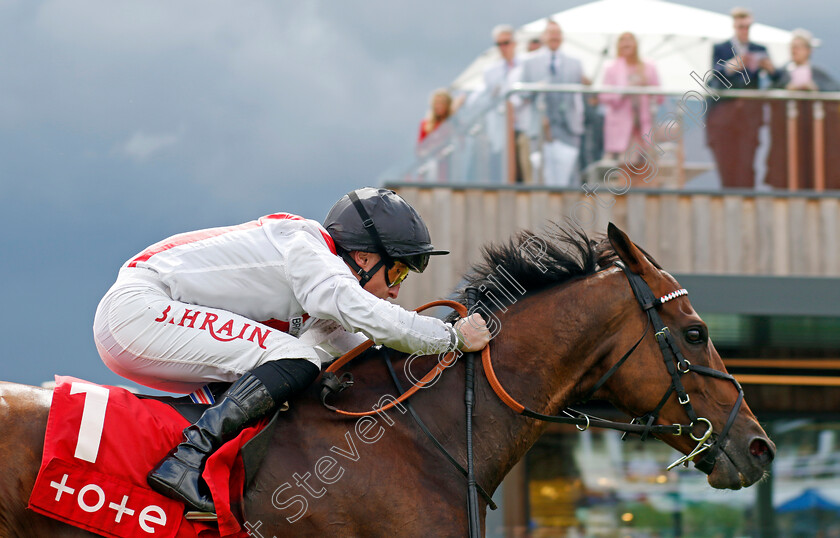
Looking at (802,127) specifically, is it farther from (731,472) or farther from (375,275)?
(375,275)

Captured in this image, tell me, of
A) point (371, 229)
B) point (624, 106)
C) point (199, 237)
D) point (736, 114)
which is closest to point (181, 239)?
point (199, 237)

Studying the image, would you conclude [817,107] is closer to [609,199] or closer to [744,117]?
[744,117]

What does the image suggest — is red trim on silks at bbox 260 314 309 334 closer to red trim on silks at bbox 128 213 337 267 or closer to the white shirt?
the white shirt

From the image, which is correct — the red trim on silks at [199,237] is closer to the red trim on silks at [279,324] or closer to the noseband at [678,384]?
the red trim on silks at [279,324]

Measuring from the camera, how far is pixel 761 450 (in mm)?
3354

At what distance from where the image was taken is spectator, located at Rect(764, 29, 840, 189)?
7777mm

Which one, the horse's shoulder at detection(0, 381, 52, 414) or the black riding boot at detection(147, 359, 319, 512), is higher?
the horse's shoulder at detection(0, 381, 52, 414)

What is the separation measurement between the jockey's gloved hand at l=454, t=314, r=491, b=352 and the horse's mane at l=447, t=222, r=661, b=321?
0.16m

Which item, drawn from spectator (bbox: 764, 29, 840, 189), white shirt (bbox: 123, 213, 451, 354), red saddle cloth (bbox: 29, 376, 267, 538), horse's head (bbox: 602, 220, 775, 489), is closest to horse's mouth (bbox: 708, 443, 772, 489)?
horse's head (bbox: 602, 220, 775, 489)

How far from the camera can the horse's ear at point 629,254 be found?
11.2ft

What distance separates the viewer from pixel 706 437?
3.32 m

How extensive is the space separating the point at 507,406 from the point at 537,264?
0.61 meters

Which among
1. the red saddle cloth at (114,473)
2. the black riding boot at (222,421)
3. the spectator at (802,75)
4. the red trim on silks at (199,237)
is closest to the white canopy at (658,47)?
the spectator at (802,75)

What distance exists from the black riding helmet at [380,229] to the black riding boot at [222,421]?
0.54 metres
